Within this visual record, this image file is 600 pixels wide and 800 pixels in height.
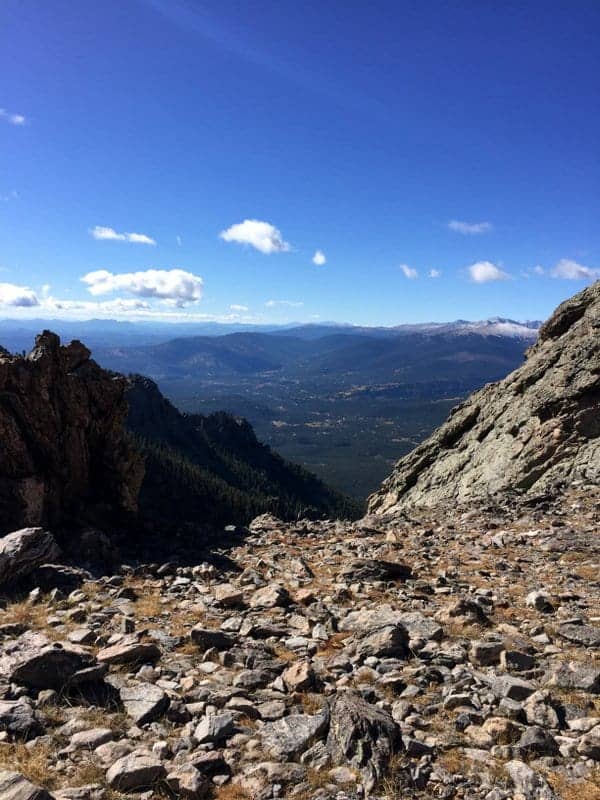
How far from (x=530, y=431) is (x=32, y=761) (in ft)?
120

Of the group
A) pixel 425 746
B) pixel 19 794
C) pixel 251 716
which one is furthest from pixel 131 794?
pixel 425 746

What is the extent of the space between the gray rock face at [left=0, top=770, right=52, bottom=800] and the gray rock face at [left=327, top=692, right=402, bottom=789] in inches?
182

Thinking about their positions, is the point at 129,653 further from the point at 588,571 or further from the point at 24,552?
the point at 588,571

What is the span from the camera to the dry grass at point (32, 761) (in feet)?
25.4

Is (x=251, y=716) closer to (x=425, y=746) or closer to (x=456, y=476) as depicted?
(x=425, y=746)

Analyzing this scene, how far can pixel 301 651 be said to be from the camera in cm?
1295

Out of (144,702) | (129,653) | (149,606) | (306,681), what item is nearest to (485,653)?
(306,681)

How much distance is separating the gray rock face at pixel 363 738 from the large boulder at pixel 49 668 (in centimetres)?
540

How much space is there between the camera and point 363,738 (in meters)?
8.84

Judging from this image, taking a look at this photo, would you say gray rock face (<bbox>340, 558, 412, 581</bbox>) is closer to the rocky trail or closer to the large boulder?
the rocky trail

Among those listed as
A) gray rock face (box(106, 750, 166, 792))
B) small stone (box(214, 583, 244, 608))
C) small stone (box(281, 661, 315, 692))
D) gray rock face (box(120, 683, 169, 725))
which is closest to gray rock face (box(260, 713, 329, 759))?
small stone (box(281, 661, 315, 692))

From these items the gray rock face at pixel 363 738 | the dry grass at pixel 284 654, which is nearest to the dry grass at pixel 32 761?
the gray rock face at pixel 363 738

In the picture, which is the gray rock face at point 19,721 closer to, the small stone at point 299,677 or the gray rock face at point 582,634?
the small stone at point 299,677

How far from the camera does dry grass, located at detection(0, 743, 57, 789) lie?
7.74 m
